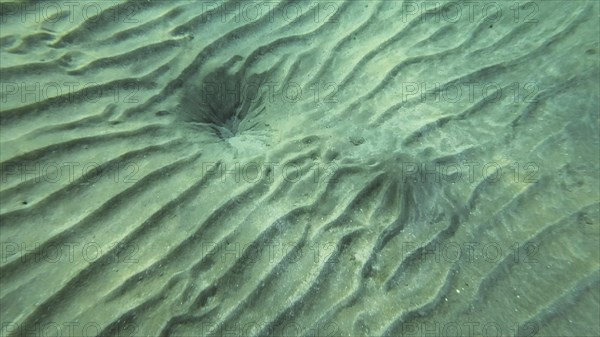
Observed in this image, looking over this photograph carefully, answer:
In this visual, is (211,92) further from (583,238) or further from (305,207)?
(583,238)

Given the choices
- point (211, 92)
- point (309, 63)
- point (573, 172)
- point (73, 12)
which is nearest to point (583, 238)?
point (573, 172)
